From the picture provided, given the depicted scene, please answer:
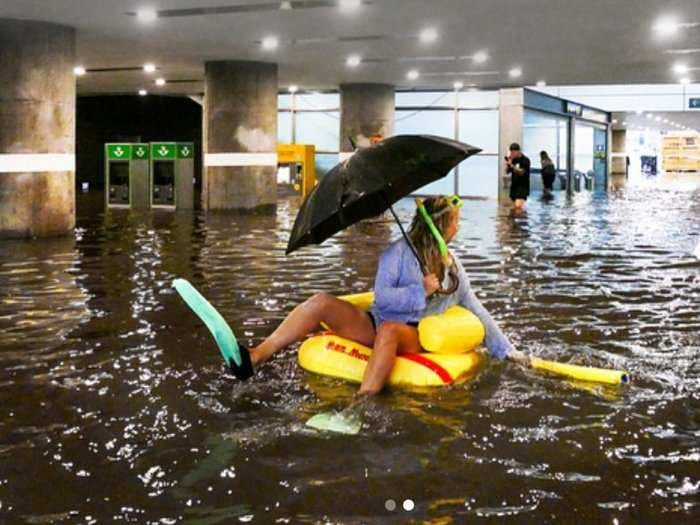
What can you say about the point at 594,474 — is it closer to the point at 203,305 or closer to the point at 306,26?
the point at 203,305

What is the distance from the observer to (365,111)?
29656 millimetres

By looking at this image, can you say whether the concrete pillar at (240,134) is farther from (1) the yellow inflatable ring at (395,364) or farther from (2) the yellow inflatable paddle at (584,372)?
(2) the yellow inflatable paddle at (584,372)

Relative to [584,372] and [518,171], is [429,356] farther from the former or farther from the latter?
[518,171]

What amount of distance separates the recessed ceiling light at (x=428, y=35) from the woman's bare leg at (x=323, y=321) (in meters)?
12.8

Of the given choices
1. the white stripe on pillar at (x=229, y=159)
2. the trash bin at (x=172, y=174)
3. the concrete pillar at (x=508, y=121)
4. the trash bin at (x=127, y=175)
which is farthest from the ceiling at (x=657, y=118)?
the trash bin at (x=127, y=175)

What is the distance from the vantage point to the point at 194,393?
537cm

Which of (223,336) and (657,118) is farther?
(657,118)

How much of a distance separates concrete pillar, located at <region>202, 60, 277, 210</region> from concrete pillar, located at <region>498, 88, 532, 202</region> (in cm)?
1108

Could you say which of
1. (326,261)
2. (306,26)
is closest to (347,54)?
(306,26)

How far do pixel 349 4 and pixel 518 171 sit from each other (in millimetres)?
→ 7313

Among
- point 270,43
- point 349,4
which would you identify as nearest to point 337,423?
point 349,4

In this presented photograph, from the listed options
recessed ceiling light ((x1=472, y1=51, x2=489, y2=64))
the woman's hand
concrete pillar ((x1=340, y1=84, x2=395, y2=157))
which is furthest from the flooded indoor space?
concrete pillar ((x1=340, y1=84, x2=395, y2=157))

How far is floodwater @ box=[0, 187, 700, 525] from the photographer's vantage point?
3.66m

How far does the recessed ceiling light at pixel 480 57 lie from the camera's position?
21.4m
